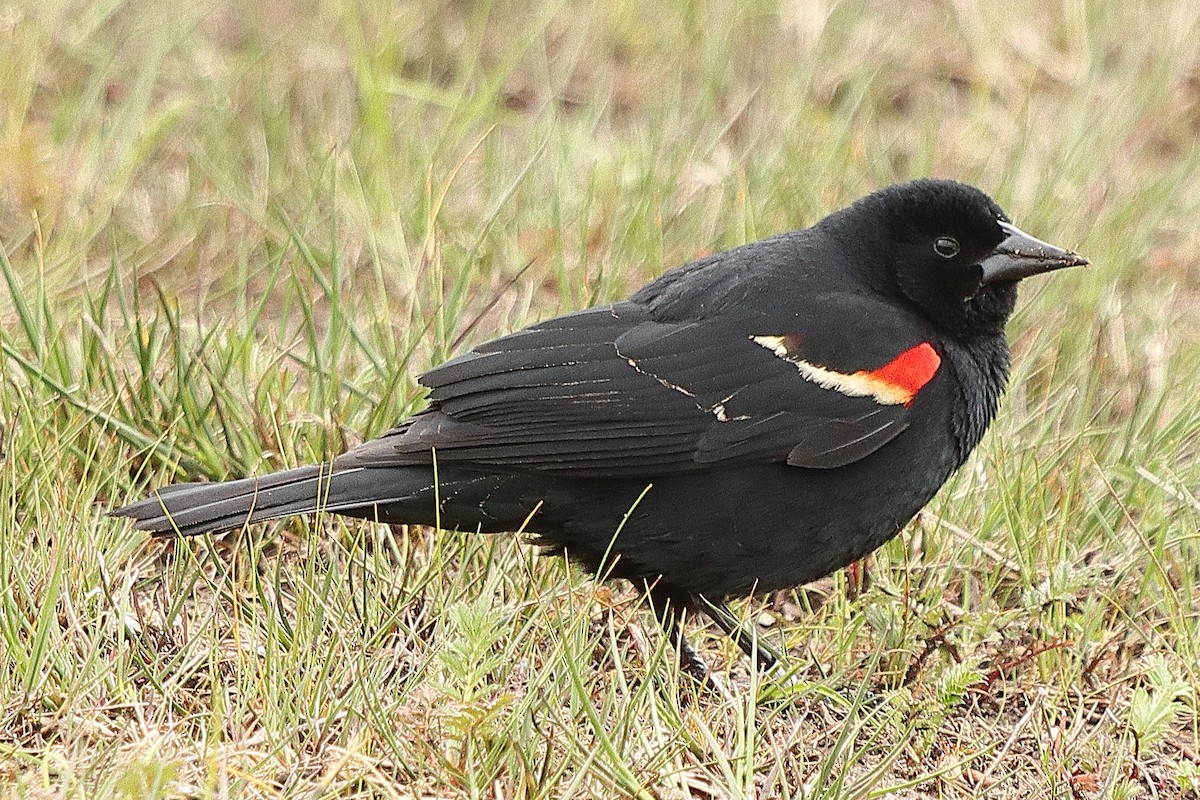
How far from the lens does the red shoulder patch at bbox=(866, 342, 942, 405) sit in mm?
3699

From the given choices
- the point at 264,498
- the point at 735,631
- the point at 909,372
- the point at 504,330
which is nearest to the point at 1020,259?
the point at 909,372

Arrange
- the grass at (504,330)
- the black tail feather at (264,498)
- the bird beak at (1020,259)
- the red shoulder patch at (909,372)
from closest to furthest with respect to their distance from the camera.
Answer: the grass at (504,330) < the black tail feather at (264,498) < the red shoulder patch at (909,372) < the bird beak at (1020,259)

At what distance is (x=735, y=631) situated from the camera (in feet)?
11.5

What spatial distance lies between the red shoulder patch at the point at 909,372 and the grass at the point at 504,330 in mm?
447

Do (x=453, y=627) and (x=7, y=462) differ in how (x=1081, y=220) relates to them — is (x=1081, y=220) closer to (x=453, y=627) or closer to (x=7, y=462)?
(x=453, y=627)

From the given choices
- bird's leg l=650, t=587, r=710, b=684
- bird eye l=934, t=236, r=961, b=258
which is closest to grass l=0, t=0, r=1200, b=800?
bird's leg l=650, t=587, r=710, b=684

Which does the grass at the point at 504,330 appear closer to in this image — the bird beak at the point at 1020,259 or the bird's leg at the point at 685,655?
the bird's leg at the point at 685,655

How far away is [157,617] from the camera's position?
347 cm

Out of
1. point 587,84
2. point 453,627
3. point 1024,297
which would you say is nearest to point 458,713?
point 453,627

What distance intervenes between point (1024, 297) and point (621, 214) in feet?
4.24

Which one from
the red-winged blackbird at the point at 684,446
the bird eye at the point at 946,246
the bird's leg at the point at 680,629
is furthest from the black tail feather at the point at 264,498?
the bird eye at the point at 946,246

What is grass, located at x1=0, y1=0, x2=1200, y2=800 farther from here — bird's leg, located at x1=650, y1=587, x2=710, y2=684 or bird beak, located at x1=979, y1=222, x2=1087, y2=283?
bird beak, located at x1=979, y1=222, x2=1087, y2=283

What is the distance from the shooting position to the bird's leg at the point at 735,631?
142 inches

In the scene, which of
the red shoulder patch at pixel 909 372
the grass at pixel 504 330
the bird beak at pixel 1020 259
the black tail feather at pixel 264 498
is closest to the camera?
the grass at pixel 504 330
